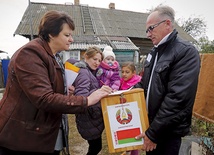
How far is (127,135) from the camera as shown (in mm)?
1560

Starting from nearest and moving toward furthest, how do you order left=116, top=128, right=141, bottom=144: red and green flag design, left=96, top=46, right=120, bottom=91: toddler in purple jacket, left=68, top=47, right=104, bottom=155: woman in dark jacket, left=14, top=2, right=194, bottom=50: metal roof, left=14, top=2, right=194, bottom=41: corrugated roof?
left=116, top=128, right=141, bottom=144: red and green flag design → left=68, top=47, right=104, bottom=155: woman in dark jacket → left=96, top=46, right=120, bottom=91: toddler in purple jacket → left=14, top=2, right=194, bottom=50: metal roof → left=14, top=2, right=194, bottom=41: corrugated roof

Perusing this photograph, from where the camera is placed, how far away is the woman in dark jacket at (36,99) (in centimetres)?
119

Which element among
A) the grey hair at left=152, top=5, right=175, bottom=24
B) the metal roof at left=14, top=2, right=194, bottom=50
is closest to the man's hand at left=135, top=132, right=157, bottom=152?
the grey hair at left=152, top=5, right=175, bottom=24

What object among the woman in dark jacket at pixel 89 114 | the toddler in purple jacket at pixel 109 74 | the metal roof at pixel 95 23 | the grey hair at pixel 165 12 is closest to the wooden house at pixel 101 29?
the metal roof at pixel 95 23

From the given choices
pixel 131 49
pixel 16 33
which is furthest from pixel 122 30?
pixel 16 33

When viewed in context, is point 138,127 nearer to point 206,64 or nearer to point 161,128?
point 161,128

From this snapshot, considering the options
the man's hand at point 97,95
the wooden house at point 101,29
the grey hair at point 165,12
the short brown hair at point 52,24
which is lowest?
the wooden house at point 101,29

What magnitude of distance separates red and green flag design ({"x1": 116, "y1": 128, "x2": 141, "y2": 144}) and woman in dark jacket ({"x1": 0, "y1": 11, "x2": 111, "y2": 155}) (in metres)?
0.40

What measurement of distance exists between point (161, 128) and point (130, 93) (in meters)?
0.38

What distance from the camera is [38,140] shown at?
1313 mm

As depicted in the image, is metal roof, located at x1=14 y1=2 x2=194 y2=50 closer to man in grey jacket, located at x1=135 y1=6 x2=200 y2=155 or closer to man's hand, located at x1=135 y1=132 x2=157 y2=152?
man in grey jacket, located at x1=135 y1=6 x2=200 y2=155

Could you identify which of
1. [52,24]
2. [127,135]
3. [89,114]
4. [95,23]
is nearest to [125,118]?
[127,135]

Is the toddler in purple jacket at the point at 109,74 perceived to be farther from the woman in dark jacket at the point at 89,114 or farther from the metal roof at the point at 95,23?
the metal roof at the point at 95,23

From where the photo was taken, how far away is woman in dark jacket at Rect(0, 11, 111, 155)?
3.91 feet
